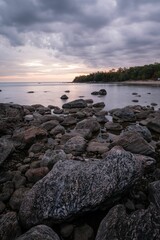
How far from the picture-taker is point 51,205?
16.9ft

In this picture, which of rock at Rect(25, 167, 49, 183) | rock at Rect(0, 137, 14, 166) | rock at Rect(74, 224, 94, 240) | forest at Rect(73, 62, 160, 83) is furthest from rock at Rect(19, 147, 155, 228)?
forest at Rect(73, 62, 160, 83)

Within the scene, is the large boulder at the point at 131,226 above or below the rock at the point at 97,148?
above

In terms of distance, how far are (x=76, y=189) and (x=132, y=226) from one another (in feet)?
4.79

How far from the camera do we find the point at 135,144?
8805 millimetres

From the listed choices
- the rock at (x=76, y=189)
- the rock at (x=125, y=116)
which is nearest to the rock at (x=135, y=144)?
the rock at (x=76, y=189)

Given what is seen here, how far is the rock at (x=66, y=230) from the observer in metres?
5.00

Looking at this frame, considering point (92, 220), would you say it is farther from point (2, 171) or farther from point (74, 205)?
point (2, 171)

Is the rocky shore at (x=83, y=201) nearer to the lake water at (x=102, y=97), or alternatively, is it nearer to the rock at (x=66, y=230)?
the rock at (x=66, y=230)

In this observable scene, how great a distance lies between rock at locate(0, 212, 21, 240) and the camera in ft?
15.5

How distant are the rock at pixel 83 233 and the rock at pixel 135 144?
4186 millimetres

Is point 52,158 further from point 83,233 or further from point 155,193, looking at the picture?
point 155,193

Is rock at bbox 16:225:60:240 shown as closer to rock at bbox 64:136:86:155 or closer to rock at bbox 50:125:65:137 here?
rock at bbox 64:136:86:155

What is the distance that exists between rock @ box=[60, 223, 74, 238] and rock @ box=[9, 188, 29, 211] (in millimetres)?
1336

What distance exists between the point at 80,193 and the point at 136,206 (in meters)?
1.57
